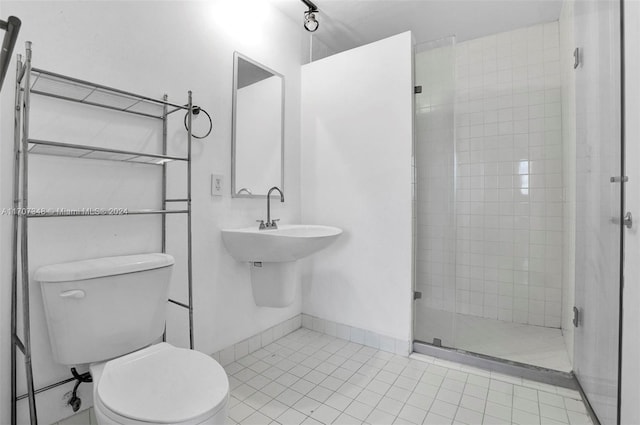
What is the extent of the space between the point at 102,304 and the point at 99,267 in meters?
0.14

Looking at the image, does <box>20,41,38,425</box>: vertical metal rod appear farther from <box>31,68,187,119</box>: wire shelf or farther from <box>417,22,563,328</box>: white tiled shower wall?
<box>417,22,563,328</box>: white tiled shower wall

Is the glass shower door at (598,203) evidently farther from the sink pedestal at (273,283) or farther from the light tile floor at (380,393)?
the sink pedestal at (273,283)

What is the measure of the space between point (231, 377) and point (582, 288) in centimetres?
190

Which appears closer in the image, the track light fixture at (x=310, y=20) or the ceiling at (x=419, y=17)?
the track light fixture at (x=310, y=20)

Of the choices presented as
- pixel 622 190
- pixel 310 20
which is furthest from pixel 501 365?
pixel 310 20

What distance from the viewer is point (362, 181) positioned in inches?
Result: 86.9

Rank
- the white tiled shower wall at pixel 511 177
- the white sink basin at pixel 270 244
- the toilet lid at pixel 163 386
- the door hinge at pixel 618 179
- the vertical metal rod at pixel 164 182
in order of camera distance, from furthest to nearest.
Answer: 1. the white tiled shower wall at pixel 511 177
2. the white sink basin at pixel 270 244
3. the vertical metal rod at pixel 164 182
4. the door hinge at pixel 618 179
5. the toilet lid at pixel 163 386

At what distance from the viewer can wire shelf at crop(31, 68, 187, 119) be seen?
1.22 m

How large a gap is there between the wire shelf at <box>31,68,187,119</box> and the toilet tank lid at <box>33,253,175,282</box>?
2.13 feet

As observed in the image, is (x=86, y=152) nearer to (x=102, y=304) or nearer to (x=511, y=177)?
(x=102, y=304)

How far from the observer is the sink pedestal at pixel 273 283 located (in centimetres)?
196

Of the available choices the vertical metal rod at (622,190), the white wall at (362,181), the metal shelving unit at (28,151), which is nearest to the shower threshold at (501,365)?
the white wall at (362,181)

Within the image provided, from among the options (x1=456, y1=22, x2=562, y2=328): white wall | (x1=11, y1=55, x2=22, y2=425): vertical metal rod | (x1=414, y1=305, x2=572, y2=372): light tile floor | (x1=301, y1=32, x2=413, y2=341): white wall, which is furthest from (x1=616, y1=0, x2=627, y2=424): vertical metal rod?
(x1=11, y1=55, x2=22, y2=425): vertical metal rod

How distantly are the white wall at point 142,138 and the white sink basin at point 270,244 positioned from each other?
0.10m
